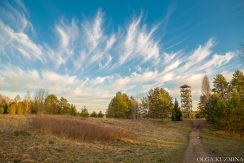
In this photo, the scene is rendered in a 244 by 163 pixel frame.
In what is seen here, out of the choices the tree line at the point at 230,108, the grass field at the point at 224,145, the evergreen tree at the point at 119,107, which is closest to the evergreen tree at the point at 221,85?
the tree line at the point at 230,108

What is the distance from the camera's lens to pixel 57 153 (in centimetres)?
1497

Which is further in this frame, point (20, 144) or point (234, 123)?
point (234, 123)

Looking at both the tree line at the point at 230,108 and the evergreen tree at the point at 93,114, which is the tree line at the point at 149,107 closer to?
the evergreen tree at the point at 93,114

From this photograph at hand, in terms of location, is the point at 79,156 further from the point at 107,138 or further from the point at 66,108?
the point at 66,108

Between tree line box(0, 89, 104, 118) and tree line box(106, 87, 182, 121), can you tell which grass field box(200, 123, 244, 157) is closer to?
tree line box(106, 87, 182, 121)

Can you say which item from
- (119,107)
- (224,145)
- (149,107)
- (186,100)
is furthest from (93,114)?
(224,145)

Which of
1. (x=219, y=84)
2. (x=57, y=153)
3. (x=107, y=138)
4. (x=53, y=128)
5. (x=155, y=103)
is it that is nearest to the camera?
(x=57, y=153)

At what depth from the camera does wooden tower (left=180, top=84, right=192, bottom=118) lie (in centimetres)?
7919

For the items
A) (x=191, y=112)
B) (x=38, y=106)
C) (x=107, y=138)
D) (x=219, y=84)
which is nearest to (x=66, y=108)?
(x=38, y=106)

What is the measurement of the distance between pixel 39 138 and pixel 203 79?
63.0 metres

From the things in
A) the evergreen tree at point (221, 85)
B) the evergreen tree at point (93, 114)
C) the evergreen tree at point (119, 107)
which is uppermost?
the evergreen tree at point (221, 85)

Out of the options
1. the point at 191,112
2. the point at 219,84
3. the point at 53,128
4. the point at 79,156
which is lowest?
the point at 79,156

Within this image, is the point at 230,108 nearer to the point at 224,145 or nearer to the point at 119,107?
the point at 224,145

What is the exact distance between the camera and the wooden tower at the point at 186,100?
79.2 metres
